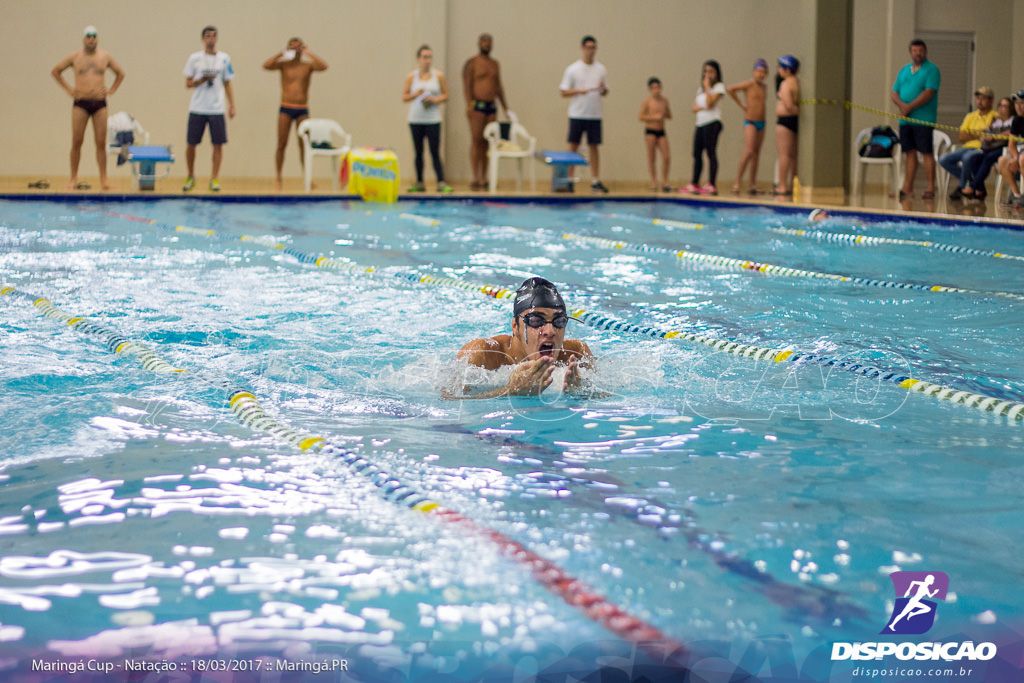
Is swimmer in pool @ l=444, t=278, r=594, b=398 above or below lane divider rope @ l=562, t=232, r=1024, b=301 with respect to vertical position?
below

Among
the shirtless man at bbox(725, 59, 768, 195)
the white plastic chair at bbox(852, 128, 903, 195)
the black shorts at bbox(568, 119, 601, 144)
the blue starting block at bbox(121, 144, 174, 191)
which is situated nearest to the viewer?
the blue starting block at bbox(121, 144, 174, 191)

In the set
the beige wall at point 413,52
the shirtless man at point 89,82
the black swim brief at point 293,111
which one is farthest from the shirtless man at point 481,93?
the shirtless man at point 89,82

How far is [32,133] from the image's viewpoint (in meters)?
15.2

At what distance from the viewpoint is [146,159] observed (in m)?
12.4

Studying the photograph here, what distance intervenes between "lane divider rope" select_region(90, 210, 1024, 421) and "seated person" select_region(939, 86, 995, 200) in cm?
726

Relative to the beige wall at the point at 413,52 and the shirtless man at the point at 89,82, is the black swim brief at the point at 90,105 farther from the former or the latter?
the beige wall at the point at 413,52

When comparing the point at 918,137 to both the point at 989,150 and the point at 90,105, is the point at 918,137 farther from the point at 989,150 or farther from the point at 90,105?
the point at 90,105

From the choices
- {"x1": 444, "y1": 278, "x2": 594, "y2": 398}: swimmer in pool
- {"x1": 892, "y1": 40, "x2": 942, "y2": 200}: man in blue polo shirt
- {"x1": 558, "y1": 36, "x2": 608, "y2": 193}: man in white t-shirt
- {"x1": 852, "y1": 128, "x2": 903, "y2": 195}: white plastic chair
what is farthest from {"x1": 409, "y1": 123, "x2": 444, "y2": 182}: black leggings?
{"x1": 444, "y1": 278, "x2": 594, "y2": 398}: swimmer in pool

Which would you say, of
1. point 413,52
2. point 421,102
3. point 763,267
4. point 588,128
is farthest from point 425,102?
point 763,267

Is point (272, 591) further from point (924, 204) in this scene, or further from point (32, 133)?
point (32, 133)

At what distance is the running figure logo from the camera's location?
6.90ft

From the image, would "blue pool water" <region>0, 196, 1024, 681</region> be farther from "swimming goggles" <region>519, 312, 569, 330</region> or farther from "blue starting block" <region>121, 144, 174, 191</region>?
"blue starting block" <region>121, 144, 174, 191</region>

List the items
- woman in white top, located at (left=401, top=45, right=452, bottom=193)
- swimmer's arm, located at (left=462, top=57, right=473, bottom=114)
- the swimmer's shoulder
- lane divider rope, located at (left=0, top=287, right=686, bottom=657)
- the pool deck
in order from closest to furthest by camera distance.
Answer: lane divider rope, located at (left=0, top=287, right=686, bottom=657), the swimmer's shoulder, the pool deck, woman in white top, located at (left=401, top=45, right=452, bottom=193), swimmer's arm, located at (left=462, top=57, right=473, bottom=114)

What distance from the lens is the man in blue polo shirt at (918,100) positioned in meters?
11.6
